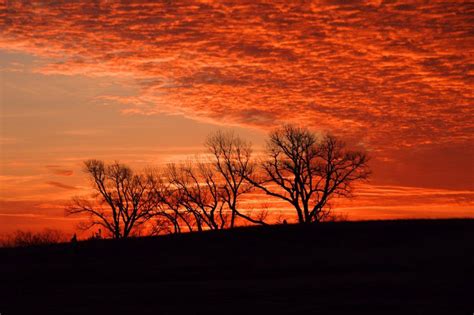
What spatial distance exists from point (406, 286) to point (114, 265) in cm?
→ 1805

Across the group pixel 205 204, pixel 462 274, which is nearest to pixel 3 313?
pixel 462 274

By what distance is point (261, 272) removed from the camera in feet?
95.2

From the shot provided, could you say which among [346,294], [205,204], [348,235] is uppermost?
[205,204]

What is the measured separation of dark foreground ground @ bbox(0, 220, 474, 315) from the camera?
60.2 ft

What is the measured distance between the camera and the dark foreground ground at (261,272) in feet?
60.2

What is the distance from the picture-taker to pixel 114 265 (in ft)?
114

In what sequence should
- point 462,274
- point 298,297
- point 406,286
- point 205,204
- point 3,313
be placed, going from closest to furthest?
point 3,313 < point 298,297 < point 406,286 < point 462,274 < point 205,204

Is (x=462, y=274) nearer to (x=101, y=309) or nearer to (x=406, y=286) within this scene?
(x=406, y=286)

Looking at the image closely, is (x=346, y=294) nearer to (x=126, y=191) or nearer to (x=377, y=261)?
(x=377, y=261)

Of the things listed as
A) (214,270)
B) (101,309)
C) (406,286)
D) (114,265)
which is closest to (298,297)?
(406,286)

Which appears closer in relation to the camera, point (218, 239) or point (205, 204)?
point (218, 239)

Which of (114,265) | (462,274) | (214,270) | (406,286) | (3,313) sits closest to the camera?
(3,313)

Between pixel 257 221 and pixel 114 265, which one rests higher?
pixel 257 221

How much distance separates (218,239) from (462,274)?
2274 cm
